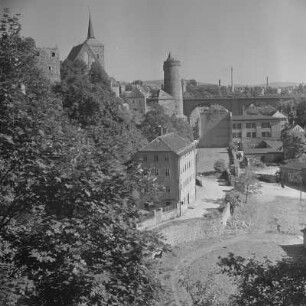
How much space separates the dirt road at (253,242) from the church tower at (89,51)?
20181mm

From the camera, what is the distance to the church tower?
4422cm

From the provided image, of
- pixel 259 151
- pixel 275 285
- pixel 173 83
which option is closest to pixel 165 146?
pixel 275 285

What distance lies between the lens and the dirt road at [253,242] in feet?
69.0

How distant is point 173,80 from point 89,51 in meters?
23.7

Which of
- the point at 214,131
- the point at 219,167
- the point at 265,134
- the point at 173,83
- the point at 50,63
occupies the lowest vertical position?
the point at 219,167

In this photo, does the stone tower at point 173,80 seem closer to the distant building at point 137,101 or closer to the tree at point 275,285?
the distant building at point 137,101

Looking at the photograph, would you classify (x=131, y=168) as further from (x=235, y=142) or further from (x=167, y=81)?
(x=167, y=81)

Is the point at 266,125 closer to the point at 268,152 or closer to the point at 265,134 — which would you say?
the point at 265,134

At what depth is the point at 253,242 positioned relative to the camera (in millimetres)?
26312

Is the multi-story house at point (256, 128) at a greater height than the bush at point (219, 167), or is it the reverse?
the multi-story house at point (256, 128)

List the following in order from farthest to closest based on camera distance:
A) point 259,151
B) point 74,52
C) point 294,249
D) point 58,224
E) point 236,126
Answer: point 236,126, point 259,151, point 74,52, point 294,249, point 58,224

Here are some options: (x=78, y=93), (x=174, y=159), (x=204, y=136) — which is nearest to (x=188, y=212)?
(x=174, y=159)

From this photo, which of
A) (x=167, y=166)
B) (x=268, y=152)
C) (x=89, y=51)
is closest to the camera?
(x=167, y=166)

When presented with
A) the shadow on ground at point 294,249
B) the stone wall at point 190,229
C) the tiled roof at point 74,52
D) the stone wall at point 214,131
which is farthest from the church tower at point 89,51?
the shadow on ground at point 294,249
